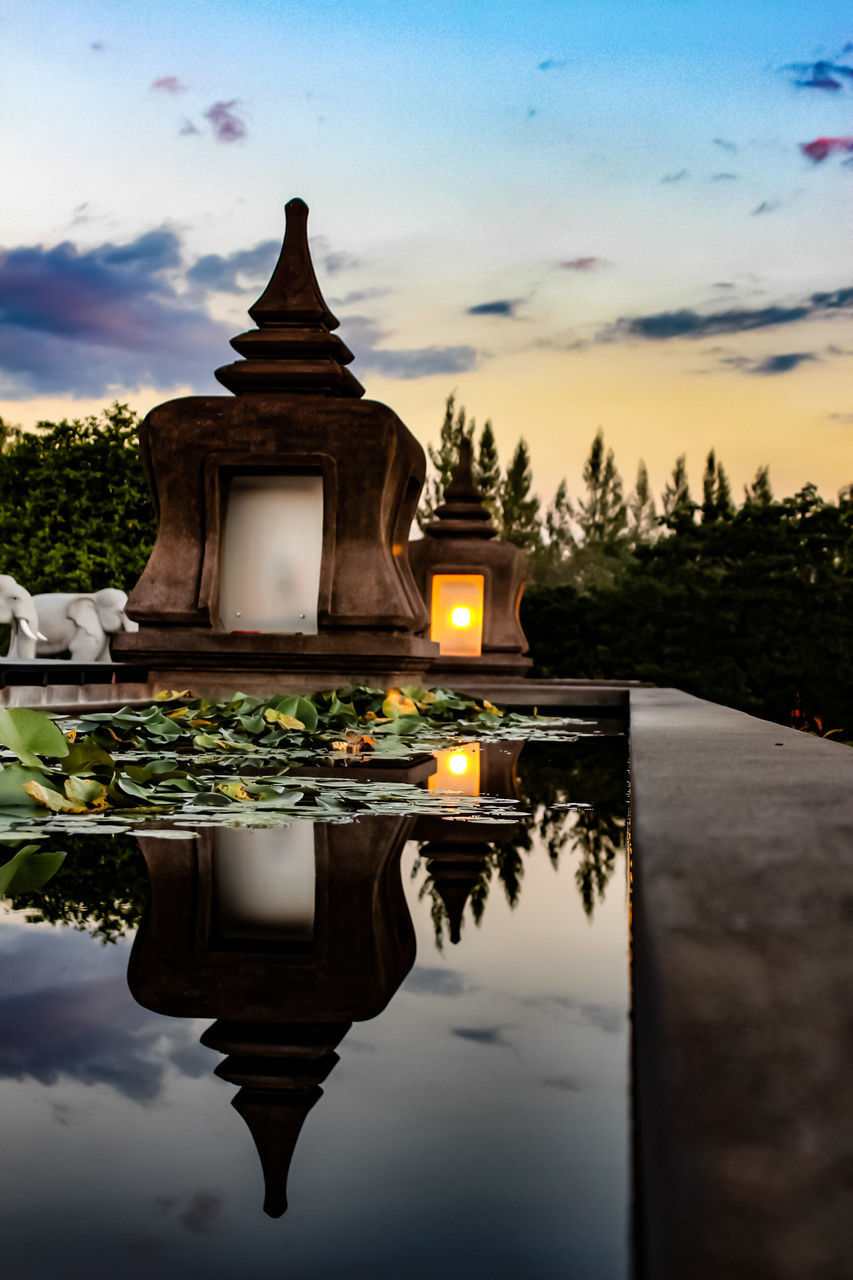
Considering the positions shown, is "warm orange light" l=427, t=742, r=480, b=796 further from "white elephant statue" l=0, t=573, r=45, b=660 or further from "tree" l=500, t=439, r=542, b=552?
"tree" l=500, t=439, r=542, b=552

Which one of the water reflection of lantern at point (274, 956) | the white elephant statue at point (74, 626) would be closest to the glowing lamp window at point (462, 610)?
the white elephant statue at point (74, 626)

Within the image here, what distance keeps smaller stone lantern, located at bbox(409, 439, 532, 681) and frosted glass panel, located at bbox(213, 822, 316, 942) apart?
1349cm

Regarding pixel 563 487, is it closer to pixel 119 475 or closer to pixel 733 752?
pixel 119 475

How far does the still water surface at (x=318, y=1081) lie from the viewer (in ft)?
1.97

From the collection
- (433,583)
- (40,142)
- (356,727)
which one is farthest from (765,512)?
(356,727)

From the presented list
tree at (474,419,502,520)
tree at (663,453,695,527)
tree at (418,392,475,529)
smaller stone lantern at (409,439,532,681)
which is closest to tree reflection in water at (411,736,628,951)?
smaller stone lantern at (409,439,532,681)

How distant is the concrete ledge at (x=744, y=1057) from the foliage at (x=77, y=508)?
24.5 meters

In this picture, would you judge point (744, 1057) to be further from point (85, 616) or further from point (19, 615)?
point (85, 616)

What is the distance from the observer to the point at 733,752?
8.07 ft

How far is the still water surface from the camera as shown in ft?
1.97

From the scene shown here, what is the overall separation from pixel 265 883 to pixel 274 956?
0.36 meters

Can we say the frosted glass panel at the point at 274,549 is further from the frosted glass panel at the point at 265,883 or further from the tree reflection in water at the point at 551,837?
the frosted glass panel at the point at 265,883

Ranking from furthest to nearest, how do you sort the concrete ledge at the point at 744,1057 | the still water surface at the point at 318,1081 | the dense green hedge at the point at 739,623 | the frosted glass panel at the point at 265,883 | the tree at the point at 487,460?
the tree at the point at 487,460
the dense green hedge at the point at 739,623
the frosted glass panel at the point at 265,883
the still water surface at the point at 318,1081
the concrete ledge at the point at 744,1057

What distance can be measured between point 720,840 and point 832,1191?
73 centimetres
